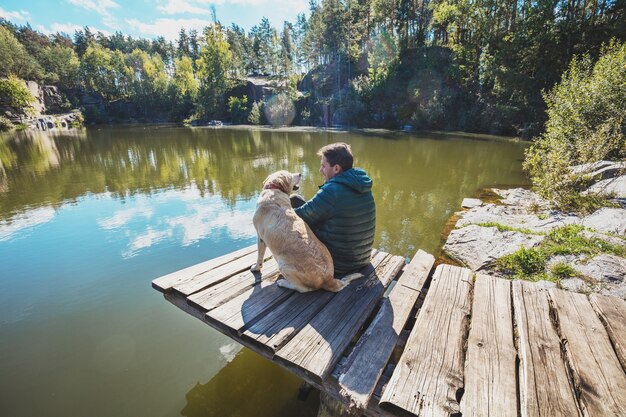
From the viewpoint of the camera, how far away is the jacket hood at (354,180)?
312 centimetres

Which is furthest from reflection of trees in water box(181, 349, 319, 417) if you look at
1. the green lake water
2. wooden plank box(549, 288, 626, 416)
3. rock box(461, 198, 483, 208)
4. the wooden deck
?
rock box(461, 198, 483, 208)

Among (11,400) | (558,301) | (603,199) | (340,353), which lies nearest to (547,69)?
(603,199)

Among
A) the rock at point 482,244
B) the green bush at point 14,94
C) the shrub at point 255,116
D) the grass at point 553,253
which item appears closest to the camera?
the grass at point 553,253

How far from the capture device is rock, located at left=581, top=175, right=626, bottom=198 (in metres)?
6.82

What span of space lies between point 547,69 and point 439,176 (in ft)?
86.0

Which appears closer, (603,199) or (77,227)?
(603,199)

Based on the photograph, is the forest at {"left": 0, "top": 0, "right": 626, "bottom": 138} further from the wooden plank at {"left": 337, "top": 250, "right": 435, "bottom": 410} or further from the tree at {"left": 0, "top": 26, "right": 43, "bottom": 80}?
the wooden plank at {"left": 337, "top": 250, "right": 435, "bottom": 410}

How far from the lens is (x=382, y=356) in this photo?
92.8 inches

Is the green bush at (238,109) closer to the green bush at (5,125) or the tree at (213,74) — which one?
the tree at (213,74)

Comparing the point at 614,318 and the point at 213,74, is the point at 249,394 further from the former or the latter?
the point at 213,74

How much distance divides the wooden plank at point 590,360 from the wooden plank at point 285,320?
80.9 inches

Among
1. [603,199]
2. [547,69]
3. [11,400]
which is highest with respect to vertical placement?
[547,69]

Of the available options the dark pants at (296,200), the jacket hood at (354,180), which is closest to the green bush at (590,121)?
the jacket hood at (354,180)

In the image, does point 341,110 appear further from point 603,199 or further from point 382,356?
point 382,356
